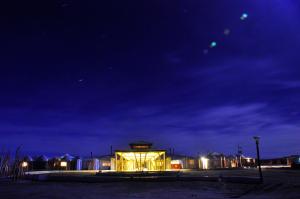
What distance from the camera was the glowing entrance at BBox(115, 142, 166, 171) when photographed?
4597cm

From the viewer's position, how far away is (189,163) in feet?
220

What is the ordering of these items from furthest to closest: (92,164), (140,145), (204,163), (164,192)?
(92,164) < (204,163) < (140,145) < (164,192)

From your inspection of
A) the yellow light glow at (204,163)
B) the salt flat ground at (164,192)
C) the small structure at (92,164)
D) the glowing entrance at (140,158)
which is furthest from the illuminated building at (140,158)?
the salt flat ground at (164,192)

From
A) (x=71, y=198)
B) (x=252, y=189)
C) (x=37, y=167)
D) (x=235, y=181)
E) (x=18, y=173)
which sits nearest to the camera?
(x=71, y=198)

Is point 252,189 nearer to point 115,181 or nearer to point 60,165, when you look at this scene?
point 115,181

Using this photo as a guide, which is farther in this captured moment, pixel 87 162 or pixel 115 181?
pixel 87 162

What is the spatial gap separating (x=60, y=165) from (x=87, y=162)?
8646mm

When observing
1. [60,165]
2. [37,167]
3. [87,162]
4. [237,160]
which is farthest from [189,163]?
[37,167]

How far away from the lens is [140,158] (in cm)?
4700

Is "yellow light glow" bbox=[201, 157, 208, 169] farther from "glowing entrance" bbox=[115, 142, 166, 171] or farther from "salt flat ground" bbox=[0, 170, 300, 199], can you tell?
"salt flat ground" bbox=[0, 170, 300, 199]

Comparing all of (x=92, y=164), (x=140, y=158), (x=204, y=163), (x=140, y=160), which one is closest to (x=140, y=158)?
(x=140, y=158)

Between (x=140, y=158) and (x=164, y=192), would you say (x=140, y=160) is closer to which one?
(x=140, y=158)

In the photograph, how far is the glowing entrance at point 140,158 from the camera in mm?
45969

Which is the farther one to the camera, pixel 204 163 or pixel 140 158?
pixel 204 163
